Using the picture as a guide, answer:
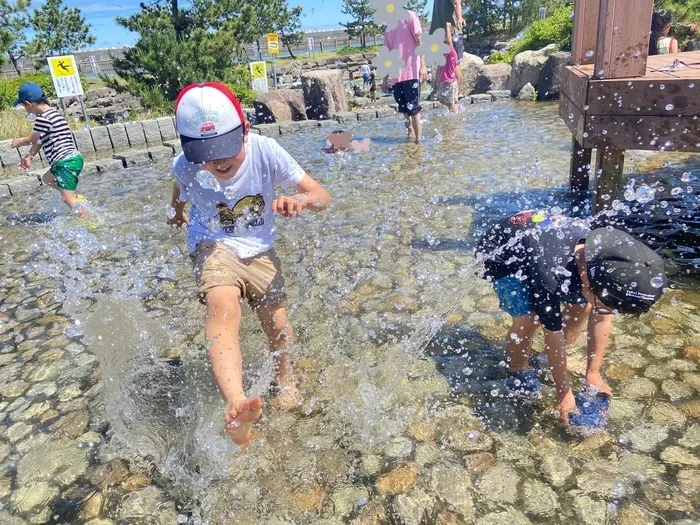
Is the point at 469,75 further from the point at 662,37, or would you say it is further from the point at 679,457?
the point at 679,457

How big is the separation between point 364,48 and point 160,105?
30.5 metres

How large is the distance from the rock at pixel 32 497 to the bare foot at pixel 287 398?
101cm

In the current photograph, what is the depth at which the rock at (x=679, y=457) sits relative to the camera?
2.15 metres

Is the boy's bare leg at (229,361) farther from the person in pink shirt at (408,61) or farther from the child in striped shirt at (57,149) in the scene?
the person in pink shirt at (408,61)

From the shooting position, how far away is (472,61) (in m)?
13.9

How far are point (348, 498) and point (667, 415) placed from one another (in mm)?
1499

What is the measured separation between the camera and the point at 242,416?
196 cm

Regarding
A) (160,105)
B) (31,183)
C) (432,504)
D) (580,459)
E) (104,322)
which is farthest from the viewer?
(160,105)

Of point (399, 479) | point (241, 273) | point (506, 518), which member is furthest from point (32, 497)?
point (506, 518)

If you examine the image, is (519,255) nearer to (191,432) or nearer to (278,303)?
(278,303)

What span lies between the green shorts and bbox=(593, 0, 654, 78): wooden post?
5.25 meters

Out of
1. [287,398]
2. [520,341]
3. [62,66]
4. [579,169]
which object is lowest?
[287,398]

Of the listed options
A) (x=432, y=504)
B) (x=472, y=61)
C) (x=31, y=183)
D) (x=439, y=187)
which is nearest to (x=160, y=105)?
(x=31, y=183)
